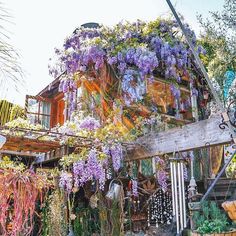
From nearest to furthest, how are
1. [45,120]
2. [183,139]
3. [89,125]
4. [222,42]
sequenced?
[183,139] < [89,125] < [222,42] < [45,120]

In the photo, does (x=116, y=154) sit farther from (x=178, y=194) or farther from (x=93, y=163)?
(x=178, y=194)

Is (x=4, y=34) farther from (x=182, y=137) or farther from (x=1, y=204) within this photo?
(x=182, y=137)

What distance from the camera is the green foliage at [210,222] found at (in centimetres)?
448

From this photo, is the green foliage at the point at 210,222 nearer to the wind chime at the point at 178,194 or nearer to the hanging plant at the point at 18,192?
the wind chime at the point at 178,194

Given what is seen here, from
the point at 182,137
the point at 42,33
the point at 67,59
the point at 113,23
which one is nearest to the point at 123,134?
the point at 182,137

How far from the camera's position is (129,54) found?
8.32 m

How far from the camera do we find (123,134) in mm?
6602

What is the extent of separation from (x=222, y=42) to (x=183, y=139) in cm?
482

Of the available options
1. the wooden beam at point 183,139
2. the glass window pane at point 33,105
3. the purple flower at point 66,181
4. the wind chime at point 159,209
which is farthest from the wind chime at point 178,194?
the glass window pane at point 33,105

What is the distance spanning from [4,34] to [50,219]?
5.69 meters

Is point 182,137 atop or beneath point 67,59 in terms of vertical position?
beneath

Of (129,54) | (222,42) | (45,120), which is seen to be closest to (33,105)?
(45,120)

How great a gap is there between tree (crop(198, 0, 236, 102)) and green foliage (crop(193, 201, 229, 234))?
435 centimetres

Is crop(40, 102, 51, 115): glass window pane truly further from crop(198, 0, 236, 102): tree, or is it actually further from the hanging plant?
the hanging plant
